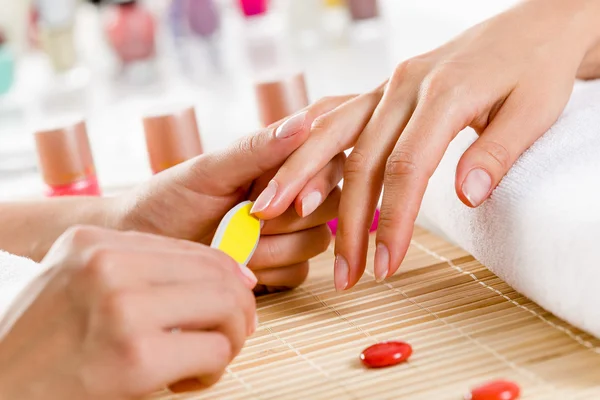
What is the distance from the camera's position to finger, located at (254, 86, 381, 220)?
937 millimetres

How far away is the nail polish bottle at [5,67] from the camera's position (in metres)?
2.72

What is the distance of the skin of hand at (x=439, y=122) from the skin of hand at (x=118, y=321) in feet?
0.84

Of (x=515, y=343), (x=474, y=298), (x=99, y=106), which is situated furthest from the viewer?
(x=99, y=106)

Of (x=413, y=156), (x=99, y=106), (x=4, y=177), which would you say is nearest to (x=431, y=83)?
(x=413, y=156)

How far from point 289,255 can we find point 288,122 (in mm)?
142

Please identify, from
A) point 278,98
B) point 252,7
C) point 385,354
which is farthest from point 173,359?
point 252,7

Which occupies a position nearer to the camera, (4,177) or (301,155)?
(301,155)

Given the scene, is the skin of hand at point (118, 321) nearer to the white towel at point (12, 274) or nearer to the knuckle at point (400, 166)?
the white towel at point (12, 274)

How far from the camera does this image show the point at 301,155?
3.14 feet

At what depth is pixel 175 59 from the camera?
9.71 ft

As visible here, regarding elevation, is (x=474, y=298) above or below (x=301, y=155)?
below

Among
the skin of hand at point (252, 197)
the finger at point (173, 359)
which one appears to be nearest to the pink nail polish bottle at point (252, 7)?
the skin of hand at point (252, 197)

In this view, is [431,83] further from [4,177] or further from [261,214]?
[4,177]

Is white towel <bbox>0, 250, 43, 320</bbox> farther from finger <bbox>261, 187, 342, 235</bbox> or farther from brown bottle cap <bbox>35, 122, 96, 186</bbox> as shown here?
brown bottle cap <bbox>35, 122, 96, 186</bbox>
